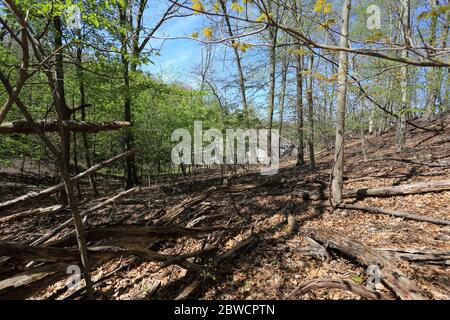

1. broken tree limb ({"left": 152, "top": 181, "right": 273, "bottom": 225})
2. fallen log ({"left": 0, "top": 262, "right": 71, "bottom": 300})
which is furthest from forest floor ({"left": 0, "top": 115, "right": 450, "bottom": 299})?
fallen log ({"left": 0, "top": 262, "right": 71, "bottom": 300})

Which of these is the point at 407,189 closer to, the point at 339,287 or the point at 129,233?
the point at 339,287

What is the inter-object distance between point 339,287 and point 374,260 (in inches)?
28.1

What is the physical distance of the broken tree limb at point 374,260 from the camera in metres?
2.88

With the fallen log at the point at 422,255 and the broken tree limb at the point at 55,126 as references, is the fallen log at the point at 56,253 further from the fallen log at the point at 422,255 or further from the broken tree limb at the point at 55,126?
the fallen log at the point at 422,255

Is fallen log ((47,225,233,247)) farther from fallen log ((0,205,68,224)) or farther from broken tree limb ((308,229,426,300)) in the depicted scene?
broken tree limb ((308,229,426,300))

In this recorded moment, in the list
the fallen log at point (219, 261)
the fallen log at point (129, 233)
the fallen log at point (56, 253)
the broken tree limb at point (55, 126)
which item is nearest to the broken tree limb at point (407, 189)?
the fallen log at point (219, 261)

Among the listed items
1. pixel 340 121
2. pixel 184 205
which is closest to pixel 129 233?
pixel 184 205

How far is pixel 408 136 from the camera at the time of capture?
1686cm

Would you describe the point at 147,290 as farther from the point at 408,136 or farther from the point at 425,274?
the point at 408,136

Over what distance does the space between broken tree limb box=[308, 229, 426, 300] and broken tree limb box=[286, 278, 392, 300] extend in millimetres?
183

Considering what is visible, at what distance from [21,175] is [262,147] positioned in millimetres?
15012

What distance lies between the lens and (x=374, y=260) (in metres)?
3.48

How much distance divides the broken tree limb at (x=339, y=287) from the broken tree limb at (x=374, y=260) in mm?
183

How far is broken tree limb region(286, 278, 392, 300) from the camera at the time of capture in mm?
2939
